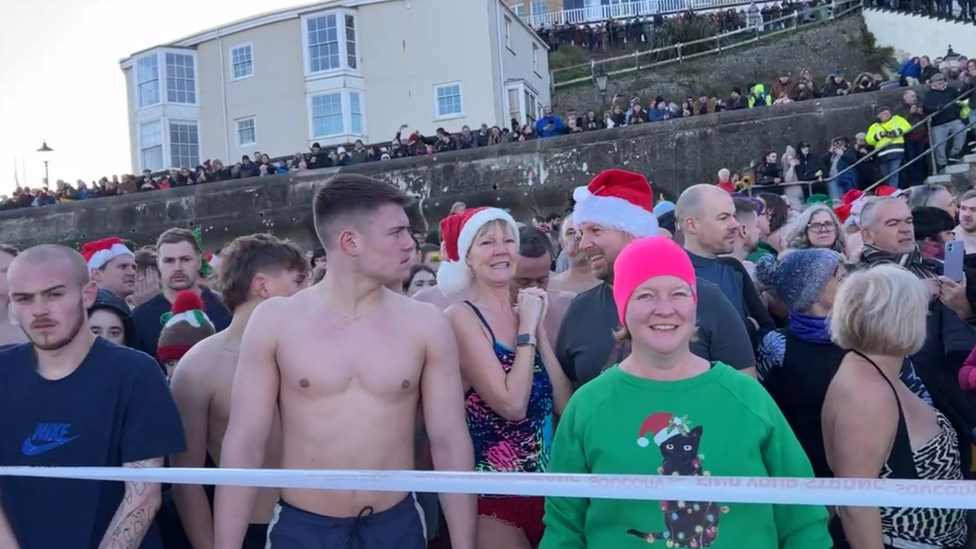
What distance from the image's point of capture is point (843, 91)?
60.6 feet

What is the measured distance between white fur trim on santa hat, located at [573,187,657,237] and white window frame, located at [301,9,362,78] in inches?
1131

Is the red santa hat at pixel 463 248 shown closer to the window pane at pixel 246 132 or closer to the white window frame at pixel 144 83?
the window pane at pixel 246 132

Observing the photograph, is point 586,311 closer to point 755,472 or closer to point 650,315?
point 650,315

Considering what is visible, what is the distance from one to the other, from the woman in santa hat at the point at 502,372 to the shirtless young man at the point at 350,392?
9.0 inches

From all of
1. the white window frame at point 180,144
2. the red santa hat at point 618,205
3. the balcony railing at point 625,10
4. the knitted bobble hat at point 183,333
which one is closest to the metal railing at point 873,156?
the red santa hat at point 618,205

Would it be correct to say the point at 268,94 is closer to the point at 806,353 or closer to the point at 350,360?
the point at 806,353

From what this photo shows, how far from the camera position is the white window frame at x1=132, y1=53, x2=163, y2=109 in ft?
112

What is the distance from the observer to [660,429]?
8.26 ft

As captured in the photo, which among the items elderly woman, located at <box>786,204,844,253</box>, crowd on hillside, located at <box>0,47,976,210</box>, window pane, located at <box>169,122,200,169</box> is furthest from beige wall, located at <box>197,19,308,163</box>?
elderly woman, located at <box>786,204,844,253</box>

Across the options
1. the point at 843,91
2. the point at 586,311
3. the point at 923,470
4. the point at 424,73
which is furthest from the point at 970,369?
the point at 424,73

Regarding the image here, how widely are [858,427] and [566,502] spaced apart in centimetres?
106

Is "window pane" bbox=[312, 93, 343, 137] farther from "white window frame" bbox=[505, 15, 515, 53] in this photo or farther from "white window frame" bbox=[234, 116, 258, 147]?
"white window frame" bbox=[505, 15, 515, 53]

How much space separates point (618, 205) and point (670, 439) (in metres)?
1.44

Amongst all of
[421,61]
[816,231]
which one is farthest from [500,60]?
[816,231]
